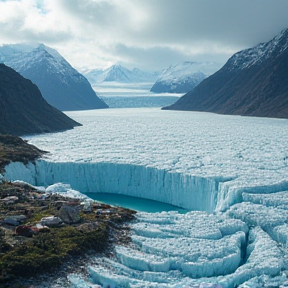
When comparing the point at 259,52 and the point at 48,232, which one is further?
the point at 259,52

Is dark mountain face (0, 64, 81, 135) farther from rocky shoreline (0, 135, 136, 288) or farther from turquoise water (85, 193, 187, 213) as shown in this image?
rocky shoreline (0, 135, 136, 288)

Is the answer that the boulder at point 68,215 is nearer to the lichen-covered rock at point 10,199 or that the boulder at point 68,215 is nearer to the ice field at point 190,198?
the ice field at point 190,198

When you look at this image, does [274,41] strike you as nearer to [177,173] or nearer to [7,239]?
[177,173]

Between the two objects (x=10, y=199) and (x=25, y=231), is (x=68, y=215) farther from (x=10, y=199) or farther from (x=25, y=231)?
(x=10, y=199)

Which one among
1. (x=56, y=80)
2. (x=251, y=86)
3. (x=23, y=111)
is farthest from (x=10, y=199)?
(x=56, y=80)

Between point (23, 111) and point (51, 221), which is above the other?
point (23, 111)

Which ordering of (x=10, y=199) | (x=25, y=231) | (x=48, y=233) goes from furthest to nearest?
1. (x=10, y=199)
2. (x=48, y=233)
3. (x=25, y=231)
